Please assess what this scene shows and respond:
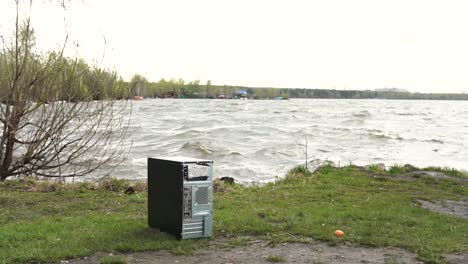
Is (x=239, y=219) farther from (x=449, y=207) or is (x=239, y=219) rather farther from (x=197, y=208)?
(x=449, y=207)

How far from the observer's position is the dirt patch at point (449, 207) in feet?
36.0

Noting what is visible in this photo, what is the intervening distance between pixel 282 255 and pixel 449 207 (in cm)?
600

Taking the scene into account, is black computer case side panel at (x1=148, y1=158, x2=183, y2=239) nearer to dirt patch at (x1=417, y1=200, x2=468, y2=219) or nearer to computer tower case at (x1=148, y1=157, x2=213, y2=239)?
computer tower case at (x1=148, y1=157, x2=213, y2=239)

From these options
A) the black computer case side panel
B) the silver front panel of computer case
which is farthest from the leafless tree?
the silver front panel of computer case

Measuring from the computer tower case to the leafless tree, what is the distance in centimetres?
496

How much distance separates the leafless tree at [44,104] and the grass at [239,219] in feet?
2.82

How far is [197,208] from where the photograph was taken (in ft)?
24.8

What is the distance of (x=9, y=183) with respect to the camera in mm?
13727

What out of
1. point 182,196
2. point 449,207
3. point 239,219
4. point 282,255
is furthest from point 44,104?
point 449,207

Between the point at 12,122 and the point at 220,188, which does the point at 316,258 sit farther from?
the point at 12,122

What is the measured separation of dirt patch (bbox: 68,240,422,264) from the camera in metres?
6.91

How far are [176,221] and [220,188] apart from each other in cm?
587

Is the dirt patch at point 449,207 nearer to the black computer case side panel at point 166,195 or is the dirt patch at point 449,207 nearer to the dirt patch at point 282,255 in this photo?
the dirt patch at point 282,255

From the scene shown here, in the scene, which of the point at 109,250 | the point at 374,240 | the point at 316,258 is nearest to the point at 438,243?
the point at 374,240
